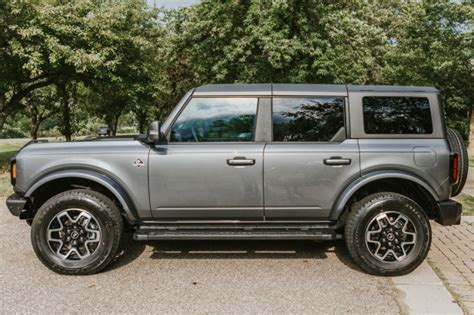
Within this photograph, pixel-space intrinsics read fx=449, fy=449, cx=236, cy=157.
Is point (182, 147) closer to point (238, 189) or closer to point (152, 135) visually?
point (152, 135)

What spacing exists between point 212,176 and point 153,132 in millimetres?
708

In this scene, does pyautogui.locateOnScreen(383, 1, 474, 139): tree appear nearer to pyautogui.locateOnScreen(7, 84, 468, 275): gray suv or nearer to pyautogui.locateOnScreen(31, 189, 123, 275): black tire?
pyautogui.locateOnScreen(7, 84, 468, 275): gray suv

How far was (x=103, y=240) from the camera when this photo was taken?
172 inches

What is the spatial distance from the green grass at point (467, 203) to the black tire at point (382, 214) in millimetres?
3274

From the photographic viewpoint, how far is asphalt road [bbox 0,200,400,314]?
3.70m

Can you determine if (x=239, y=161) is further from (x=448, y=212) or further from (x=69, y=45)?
(x=69, y=45)

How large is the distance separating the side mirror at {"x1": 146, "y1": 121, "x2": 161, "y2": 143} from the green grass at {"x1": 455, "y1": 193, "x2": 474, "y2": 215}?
17.2 ft

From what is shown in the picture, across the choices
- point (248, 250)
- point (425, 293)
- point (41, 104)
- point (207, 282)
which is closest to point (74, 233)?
point (207, 282)

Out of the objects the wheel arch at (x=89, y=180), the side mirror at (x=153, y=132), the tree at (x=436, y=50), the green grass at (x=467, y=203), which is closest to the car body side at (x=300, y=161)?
the wheel arch at (x=89, y=180)

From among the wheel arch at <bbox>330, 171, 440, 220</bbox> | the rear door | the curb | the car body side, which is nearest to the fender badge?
the car body side

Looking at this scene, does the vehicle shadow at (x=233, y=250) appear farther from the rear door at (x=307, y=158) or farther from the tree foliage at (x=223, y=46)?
the tree foliage at (x=223, y=46)

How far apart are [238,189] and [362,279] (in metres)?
1.46

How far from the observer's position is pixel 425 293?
393 cm

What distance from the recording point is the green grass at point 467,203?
7180 millimetres
